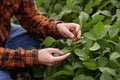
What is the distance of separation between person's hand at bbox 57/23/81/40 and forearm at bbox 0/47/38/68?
231 millimetres

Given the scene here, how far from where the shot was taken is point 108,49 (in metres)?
1.75

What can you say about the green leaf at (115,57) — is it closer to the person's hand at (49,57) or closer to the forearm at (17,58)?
the person's hand at (49,57)

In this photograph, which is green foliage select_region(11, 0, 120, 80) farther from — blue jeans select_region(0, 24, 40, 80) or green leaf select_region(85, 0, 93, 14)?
blue jeans select_region(0, 24, 40, 80)

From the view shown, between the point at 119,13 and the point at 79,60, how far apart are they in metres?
0.40

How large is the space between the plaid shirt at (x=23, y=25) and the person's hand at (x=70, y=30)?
1.9 inches

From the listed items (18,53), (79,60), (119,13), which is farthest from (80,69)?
(119,13)

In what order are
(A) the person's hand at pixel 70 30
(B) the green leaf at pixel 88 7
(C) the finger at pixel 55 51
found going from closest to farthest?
1. (C) the finger at pixel 55 51
2. (A) the person's hand at pixel 70 30
3. (B) the green leaf at pixel 88 7

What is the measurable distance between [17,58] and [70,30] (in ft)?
1.07

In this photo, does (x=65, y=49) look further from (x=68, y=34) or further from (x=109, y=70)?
(x=109, y=70)

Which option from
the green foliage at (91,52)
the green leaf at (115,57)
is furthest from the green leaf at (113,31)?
the green leaf at (115,57)

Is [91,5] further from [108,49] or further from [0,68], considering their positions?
[0,68]

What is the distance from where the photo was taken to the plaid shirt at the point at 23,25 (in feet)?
5.83

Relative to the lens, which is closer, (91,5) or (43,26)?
(43,26)

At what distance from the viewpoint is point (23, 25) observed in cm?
214
